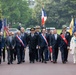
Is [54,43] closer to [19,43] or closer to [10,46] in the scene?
[19,43]

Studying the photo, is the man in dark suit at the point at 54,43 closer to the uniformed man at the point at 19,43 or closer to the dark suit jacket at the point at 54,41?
the dark suit jacket at the point at 54,41

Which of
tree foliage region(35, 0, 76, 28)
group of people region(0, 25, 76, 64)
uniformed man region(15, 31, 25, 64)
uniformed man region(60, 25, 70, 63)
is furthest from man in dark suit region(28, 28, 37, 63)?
tree foliage region(35, 0, 76, 28)

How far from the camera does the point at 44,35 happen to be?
21.6 metres

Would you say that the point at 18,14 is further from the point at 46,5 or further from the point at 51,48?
the point at 51,48

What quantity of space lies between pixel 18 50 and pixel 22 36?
907 millimetres

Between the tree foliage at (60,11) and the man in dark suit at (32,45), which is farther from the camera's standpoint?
the tree foliage at (60,11)

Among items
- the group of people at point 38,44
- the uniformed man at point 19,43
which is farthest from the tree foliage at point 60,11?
the uniformed man at point 19,43

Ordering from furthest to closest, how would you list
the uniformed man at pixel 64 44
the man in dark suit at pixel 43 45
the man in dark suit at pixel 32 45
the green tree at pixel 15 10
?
the green tree at pixel 15 10, the man in dark suit at pixel 32 45, the man in dark suit at pixel 43 45, the uniformed man at pixel 64 44

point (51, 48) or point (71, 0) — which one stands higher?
point (71, 0)

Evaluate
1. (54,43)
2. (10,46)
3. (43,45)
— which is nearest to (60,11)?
(43,45)

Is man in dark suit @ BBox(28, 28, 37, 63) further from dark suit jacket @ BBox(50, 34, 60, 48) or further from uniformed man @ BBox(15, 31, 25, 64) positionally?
dark suit jacket @ BBox(50, 34, 60, 48)
